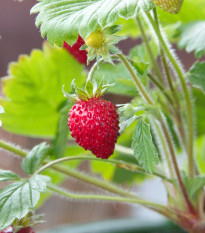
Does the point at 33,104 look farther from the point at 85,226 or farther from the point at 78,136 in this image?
the point at 78,136

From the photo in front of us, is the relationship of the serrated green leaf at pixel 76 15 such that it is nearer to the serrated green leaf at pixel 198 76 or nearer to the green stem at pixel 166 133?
the green stem at pixel 166 133

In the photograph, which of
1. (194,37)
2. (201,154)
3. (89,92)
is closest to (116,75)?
(194,37)

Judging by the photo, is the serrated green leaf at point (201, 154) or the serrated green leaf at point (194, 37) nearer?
the serrated green leaf at point (194, 37)

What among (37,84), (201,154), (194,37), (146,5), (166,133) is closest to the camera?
(146,5)

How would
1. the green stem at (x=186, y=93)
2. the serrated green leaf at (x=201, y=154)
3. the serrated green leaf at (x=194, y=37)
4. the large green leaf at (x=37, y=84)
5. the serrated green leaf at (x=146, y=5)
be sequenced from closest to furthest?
1. the serrated green leaf at (x=146, y=5)
2. the green stem at (x=186, y=93)
3. the serrated green leaf at (x=194, y=37)
4. the large green leaf at (x=37, y=84)
5. the serrated green leaf at (x=201, y=154)

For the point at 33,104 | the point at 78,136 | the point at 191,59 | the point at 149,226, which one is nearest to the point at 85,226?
the point at 149,226

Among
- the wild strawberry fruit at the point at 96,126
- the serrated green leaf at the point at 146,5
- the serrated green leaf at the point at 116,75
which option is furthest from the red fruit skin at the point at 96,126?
the serrated green leaf at the point at 116,75

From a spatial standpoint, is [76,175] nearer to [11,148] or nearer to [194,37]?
[11,148]
